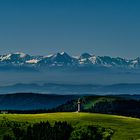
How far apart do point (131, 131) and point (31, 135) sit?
109ft

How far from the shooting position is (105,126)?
198375mm

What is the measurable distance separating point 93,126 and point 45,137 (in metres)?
16.8

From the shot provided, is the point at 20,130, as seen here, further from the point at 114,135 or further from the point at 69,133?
the point at 114,135

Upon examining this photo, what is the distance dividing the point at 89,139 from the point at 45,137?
16722 mm

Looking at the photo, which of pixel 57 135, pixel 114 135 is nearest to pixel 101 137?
pixel 114 135

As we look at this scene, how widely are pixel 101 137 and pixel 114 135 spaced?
4171 mm

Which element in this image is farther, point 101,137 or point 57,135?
point 57,135

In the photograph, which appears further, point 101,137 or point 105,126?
point 105,126

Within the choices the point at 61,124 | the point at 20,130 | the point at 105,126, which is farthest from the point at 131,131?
the point at 20,130

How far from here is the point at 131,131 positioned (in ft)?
633

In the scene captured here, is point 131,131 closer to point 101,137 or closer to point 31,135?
point 101,137

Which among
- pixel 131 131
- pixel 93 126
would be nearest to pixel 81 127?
pixel 93 126

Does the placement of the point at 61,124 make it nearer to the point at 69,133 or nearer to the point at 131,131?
the point at 69,133

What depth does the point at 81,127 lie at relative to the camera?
19750 centimetres
